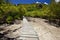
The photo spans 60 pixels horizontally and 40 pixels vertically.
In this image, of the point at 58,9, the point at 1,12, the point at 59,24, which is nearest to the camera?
the point at 1,12

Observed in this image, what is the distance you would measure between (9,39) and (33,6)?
23119 millimetres

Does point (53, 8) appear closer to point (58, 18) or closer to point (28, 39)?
point (58, 18)

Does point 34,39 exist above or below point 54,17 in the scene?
below

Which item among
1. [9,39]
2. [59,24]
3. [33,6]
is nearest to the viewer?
[9,39]

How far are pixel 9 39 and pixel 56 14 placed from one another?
9.07 m

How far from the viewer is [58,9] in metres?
14.6

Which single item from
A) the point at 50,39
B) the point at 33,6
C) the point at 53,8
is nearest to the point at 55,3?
the point at 53,8

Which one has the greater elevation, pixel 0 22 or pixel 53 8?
pixel 53 8

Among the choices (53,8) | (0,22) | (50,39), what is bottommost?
(50,39)

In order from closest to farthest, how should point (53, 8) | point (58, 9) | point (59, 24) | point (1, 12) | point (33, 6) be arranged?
point (1, 12) < point (59, 24) < point (58, 9) < point (53, 8) < point (33, 6)

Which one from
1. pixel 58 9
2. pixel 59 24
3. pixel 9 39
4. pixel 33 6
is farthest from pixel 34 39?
pixel 33 6

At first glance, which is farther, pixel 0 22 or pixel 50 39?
pixel 0 22

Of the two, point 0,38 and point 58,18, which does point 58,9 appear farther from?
point 0,38

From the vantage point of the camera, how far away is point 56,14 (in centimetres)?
1507
